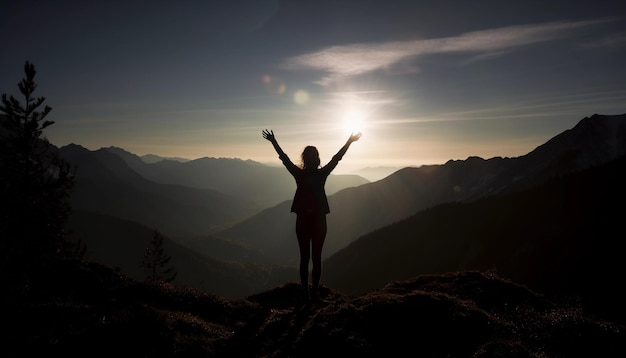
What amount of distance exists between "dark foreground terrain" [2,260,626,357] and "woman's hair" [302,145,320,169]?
417cm

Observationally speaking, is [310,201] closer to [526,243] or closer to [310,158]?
[310,158]

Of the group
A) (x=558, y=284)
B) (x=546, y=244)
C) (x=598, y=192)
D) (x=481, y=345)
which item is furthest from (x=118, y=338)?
(x=598, y=192)

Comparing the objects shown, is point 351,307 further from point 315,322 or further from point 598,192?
point 598,192

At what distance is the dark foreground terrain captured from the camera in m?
6.60

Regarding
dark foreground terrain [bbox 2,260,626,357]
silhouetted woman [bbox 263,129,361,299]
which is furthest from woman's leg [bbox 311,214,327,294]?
dark foreground terrain [bbox 2,260,626,357]

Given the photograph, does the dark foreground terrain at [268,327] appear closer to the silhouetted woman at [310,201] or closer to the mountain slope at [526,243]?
the silhouetted woman at [310,201]

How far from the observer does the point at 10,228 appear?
8.96 m

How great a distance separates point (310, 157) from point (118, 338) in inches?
260

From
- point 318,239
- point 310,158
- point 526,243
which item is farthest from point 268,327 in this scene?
point 526,243

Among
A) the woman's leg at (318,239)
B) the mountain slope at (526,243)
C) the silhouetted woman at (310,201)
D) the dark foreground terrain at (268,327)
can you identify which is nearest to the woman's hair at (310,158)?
the silhouetted woman at (310,201)

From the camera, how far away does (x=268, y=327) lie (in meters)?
8.80

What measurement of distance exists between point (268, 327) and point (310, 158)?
4950 millimetres

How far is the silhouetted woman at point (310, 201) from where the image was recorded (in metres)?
10.1

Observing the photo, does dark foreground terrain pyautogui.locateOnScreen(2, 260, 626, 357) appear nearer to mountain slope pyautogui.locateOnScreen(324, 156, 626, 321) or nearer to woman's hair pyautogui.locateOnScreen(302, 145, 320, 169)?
woman's hair pyautogui.locateOnScreen(302, 145, 320, 169)
